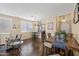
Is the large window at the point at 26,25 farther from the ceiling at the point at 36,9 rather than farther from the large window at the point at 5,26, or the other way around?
the large window at the point at 5,26

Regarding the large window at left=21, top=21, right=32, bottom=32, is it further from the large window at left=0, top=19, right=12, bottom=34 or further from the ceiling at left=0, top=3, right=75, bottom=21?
the large window at left=0, top=19, right=12, bottom=34

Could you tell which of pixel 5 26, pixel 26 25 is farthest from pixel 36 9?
pixel 5 26

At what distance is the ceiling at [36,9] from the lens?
165 centimetres

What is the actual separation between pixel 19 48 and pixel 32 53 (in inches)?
8.7

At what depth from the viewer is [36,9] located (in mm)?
1681

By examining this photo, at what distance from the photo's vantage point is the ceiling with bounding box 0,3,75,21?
5.40ft

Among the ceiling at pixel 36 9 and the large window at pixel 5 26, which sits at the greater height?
the ceiling at pixel 36 9

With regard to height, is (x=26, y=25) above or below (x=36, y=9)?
below

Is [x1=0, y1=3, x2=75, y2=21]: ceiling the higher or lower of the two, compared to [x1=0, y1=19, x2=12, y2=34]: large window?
higher

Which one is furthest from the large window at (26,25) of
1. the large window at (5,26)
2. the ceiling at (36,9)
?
the large window at (5,26)

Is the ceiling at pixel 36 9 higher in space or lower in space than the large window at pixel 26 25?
higher

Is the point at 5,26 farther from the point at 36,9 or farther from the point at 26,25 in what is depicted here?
the point at 36,9

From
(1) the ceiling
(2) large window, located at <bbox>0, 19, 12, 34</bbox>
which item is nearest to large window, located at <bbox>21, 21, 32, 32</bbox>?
(1) the ceiling

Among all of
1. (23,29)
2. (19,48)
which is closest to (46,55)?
(19,48)
